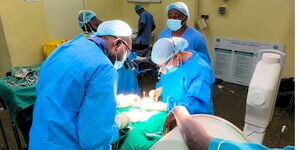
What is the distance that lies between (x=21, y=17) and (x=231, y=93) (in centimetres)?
328

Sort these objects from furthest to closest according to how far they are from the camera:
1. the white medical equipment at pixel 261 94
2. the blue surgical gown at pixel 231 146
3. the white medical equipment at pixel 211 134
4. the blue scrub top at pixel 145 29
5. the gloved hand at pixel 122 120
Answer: the blue scrub top at pixel 145 29 < the gloved hand at pixel 122 120 < the white medical equipment at pixel 261 94 < the white medical equipment at pixel 211 134 < the blue surgical gown at pixel 231 146

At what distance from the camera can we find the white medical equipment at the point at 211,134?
92 cm

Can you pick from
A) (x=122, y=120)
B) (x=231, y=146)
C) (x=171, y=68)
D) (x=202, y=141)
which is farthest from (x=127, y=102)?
(x=231, y=146)

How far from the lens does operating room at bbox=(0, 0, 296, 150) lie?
99 centimetres

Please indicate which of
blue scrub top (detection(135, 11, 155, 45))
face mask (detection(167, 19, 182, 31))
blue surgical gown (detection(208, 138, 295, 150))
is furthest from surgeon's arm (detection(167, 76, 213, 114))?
blue scrub top (detection(135, 11, 155, 45))

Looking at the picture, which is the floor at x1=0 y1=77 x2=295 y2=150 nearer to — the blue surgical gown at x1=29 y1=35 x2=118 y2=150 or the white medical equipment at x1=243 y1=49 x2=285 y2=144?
the white medical equipment at x1=243 y1=49 x2=285 y2=144

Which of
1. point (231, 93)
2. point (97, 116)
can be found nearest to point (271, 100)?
point (97, 116)

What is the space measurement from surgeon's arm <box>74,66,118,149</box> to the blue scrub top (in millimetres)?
3085

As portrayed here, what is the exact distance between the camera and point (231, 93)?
3486 millimetres

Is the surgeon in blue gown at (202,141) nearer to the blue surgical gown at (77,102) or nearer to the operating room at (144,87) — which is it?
the operating room at (144,87)

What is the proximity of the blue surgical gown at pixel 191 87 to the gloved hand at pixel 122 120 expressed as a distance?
30cm

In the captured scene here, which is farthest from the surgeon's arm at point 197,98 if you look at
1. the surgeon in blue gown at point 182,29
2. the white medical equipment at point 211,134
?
the surgeon in blue gown at point 182,29

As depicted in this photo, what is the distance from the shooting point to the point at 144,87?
3.67 metres
